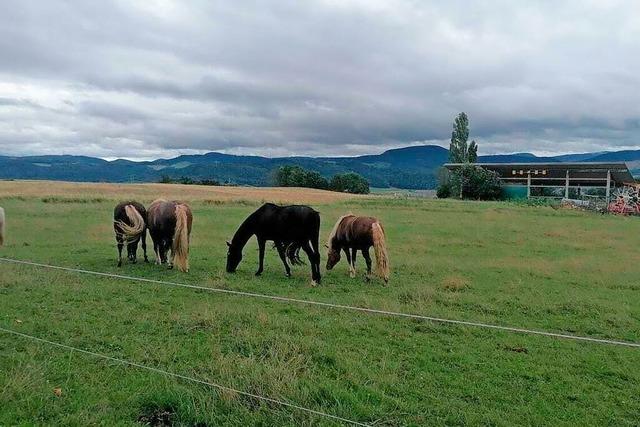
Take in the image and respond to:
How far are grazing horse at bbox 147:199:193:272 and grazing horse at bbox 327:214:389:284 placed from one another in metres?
3.56

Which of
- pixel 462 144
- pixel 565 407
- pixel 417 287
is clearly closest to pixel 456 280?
pixel 417 287

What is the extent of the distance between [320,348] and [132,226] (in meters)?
8.00

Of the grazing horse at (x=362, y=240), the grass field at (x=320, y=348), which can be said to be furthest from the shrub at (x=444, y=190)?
the grazing horse at (x=362, y=240)

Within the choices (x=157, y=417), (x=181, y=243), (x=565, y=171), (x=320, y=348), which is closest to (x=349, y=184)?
(x=565, y=171)

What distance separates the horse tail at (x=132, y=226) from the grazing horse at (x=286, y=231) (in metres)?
2.48

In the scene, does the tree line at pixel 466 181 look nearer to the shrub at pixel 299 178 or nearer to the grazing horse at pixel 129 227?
the shrub at pixel 299 178

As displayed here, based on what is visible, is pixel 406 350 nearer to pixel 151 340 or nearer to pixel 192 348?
pixel 192 348

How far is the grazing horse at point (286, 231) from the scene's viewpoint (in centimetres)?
1120

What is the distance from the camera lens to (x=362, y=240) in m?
11.8

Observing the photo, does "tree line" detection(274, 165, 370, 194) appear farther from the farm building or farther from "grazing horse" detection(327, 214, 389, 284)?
"grazing horse" detection(327, 214, 389, 284)

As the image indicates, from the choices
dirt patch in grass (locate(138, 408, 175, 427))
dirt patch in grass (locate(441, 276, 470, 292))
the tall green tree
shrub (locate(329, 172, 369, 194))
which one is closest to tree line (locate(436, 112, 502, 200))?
the tall green tree

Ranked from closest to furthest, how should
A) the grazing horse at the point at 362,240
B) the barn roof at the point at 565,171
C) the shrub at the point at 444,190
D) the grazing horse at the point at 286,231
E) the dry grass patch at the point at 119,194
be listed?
the grazing horse at the point at 286,231, the grazing horse at the point at 362,240, the dry grass patch at the point at 119,194, the barn roof at the point at 565,171, the shrub at the point at 444,190

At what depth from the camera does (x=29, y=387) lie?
16.1 feet

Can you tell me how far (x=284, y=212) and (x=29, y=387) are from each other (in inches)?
279
